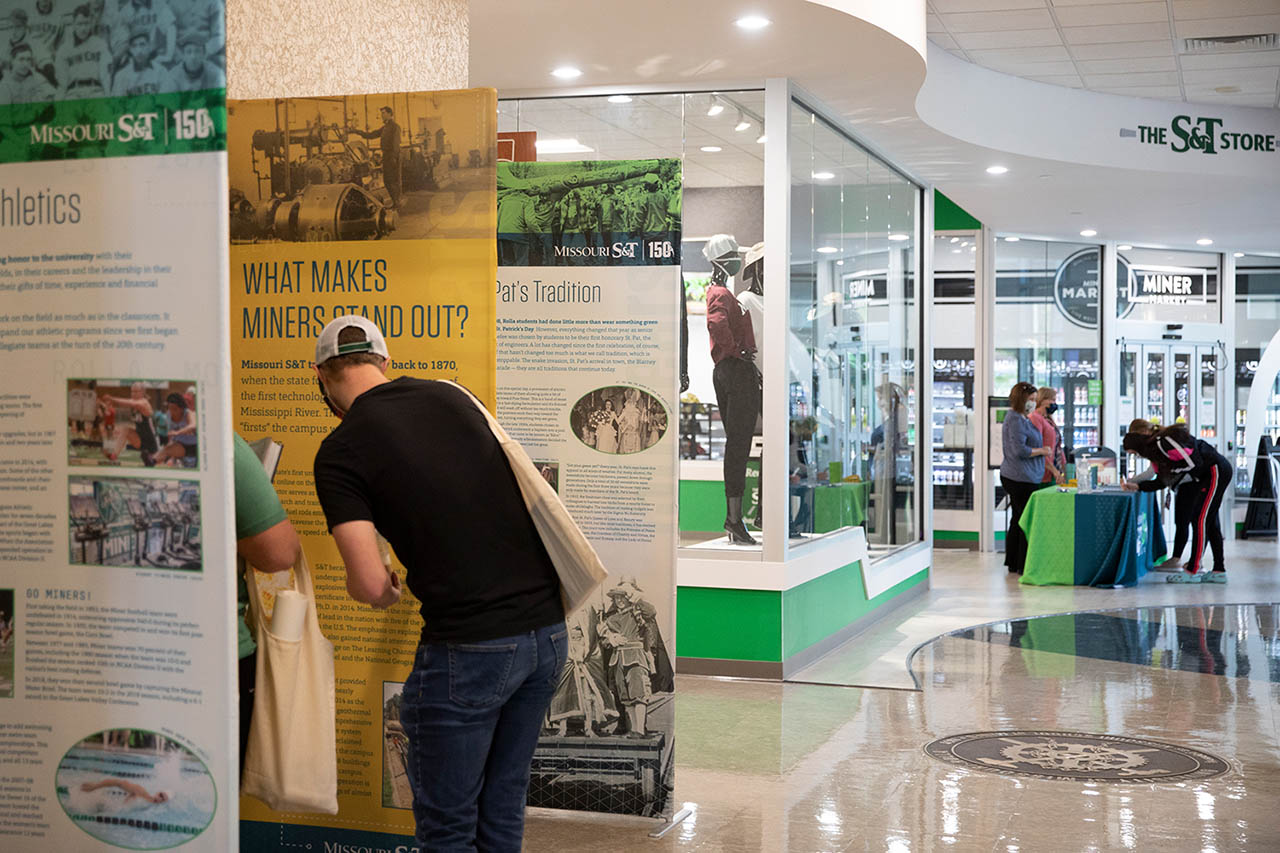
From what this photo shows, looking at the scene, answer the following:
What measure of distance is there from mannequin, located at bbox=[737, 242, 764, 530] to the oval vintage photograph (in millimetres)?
2794

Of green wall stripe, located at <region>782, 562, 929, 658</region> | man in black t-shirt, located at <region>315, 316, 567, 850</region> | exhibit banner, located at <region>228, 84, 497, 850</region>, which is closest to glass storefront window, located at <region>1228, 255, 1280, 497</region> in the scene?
green wall stripe, located at <region>782, 562, 929, 658</region>

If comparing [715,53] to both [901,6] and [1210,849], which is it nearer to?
[901,6]

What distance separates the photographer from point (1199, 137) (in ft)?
35.0

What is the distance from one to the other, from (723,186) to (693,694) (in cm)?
264

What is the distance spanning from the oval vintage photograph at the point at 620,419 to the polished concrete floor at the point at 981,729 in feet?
4.10

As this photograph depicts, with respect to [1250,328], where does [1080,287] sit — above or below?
above

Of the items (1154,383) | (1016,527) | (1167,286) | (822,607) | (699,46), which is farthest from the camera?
(1167,286)

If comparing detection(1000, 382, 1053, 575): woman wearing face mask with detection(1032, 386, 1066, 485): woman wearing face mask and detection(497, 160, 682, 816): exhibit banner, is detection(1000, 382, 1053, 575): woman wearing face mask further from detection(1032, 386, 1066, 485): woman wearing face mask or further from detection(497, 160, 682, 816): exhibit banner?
detection(497, 160, 682, 816): exhibit banner

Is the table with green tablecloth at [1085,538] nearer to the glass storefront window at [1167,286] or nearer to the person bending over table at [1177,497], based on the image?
the person bending over table at [1177,497]

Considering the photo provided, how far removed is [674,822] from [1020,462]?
7.42 metres

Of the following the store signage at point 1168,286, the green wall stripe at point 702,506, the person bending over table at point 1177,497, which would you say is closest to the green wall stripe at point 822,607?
the green wall stripe at point 702,506

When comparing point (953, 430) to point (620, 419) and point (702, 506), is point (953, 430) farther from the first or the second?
point (620, 419)

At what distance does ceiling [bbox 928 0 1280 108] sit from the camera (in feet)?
26.5

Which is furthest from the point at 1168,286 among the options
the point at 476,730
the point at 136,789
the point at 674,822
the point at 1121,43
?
the point at 136,789
